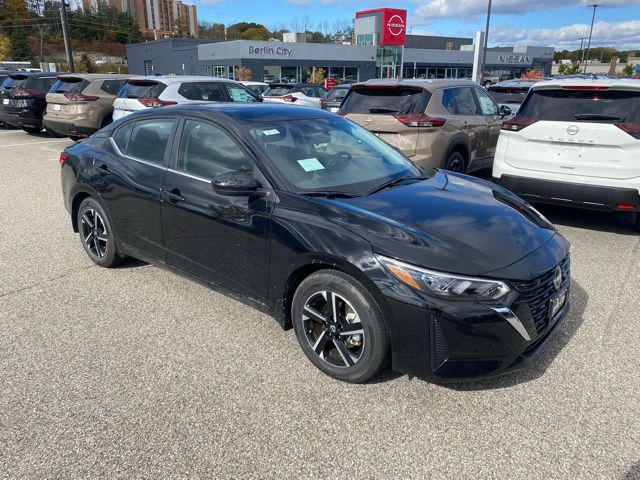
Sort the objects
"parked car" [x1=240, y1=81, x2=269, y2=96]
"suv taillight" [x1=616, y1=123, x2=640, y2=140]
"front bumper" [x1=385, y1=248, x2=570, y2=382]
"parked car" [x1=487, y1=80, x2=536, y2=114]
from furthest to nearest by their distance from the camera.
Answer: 1. "parked car" [x1=240, y1=81, x2=269, y2=96]
2. "parked car" [x1=487, y1=80, x2=536, y2=114]
3. "suv taillight" [x1=616, y1=123, x2=640, y2=140]
4. "front bumper" [x1=385, y1=248, x2=570, y2=382]

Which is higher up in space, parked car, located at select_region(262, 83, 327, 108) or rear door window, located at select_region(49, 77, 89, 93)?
rear door window, located at select_region(49, 77, 89, 93)

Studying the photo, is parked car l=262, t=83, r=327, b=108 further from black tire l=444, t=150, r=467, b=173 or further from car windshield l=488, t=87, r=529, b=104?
black tire l=444, t=150, r=467, b=173

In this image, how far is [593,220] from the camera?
6.58m

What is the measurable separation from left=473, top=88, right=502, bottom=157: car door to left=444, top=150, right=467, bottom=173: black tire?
0.74 meters

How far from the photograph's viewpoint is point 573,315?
12.7 ft

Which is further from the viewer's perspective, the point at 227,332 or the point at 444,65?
the point at 444,65

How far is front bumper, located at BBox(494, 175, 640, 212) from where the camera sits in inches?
212

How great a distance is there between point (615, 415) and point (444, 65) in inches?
2405

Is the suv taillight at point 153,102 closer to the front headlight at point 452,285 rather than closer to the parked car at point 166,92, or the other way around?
the parked car at point 166,92

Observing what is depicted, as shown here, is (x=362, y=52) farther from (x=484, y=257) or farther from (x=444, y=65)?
(x=484, y=257)

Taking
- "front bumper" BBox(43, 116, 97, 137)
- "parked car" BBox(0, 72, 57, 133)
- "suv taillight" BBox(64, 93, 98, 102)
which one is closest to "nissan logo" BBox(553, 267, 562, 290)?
"front bumper" BBox(43, 116, 97, 137)

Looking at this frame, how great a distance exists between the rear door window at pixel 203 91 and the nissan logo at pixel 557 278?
364 inches

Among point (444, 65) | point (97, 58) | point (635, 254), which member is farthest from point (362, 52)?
point (97, 58)

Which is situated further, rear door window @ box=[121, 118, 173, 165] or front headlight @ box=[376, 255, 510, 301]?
rear door window @ box=[121, 118, 173, 165]
